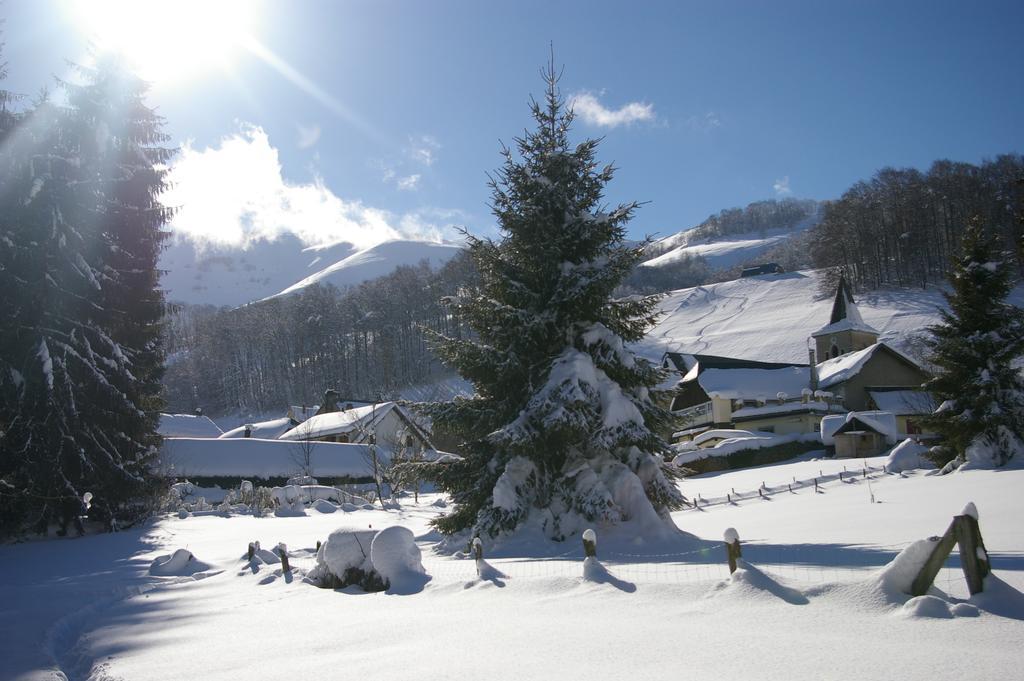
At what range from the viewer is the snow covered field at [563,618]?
525 cm

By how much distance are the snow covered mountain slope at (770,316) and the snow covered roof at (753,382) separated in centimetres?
1011

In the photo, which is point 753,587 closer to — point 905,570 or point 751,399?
point 905,570

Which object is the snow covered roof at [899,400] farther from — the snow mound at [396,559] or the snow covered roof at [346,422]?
the snow mound at [396,559]

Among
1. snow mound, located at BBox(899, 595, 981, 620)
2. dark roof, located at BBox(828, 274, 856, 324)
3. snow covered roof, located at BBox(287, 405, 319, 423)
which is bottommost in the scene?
snow mound, located at BBox(899, 595, 981, 620)

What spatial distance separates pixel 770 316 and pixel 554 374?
82230 mm

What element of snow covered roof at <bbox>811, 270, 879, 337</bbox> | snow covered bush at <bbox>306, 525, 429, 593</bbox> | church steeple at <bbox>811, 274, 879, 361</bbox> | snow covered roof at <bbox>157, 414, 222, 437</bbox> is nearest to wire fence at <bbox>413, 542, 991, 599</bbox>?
snow covered bush at <bbox>306, 525, 429, 593</bbox>

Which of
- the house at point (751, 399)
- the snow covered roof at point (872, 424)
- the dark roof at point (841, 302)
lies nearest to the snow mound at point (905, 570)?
the snow covered roof at point (872, 424)

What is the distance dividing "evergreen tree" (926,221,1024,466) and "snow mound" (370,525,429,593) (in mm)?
20233

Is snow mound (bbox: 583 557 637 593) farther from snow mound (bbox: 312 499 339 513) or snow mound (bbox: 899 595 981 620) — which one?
snow mound (bbox: 312 499 339 513)

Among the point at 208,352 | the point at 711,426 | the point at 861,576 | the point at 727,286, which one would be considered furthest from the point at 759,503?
the point at 208,352

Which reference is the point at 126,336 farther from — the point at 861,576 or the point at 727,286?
the point at 727,286

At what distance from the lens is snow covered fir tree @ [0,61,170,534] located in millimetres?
19406

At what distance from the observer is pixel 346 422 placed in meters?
52.6

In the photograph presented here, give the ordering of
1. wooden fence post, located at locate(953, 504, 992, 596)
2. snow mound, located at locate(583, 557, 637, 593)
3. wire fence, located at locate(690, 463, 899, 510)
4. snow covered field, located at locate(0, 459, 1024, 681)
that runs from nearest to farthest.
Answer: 1. snow covered field, located at locate(0, 459, 1024, 681)
2. wooden fence post, located at locate(953, 504, 992, 596)
3. snow mound, located at locate(583, 557, 637, 593)
4. wire fence, located at locate(690, 463, 899, 510)
